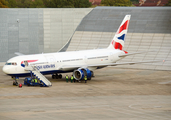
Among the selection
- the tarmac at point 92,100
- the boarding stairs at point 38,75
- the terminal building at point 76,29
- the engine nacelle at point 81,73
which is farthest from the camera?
the terminal building at point 76,29

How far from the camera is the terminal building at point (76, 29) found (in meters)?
77.5

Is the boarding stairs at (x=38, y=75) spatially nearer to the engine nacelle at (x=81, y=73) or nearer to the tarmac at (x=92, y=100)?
the tarmac at (x=92, y=100)

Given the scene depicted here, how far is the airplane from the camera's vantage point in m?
48.3

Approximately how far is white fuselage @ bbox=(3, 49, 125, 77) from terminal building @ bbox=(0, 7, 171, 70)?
17.5 meters

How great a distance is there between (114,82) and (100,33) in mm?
31775

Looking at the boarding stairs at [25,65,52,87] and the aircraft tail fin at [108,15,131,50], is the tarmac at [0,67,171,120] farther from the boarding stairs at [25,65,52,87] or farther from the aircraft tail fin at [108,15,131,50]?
the aircraft tail fin at [108,15,131,50]

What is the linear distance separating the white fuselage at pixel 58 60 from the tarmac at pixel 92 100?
236 cm

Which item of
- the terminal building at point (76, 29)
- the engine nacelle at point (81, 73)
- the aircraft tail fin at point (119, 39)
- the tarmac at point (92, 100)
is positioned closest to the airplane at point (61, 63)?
the engine nacelle at point (81, 73)

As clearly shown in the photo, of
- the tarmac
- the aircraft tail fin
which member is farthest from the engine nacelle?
the aircraft tail fin

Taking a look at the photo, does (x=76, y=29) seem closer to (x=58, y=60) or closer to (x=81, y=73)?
(x=58, y=60)

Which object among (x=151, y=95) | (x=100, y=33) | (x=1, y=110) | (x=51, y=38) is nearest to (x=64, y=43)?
(x=51, y=38)

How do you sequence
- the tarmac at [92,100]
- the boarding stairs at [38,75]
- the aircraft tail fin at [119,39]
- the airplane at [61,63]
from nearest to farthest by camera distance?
the tarmac at [92,100] → the boarding stairs at [38,75] → the airplane at [61,63] → the aircraft tail fin at [119,39]

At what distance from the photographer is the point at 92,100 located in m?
38.0

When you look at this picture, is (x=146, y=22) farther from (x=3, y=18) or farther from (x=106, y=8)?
(x=3, y=18)
